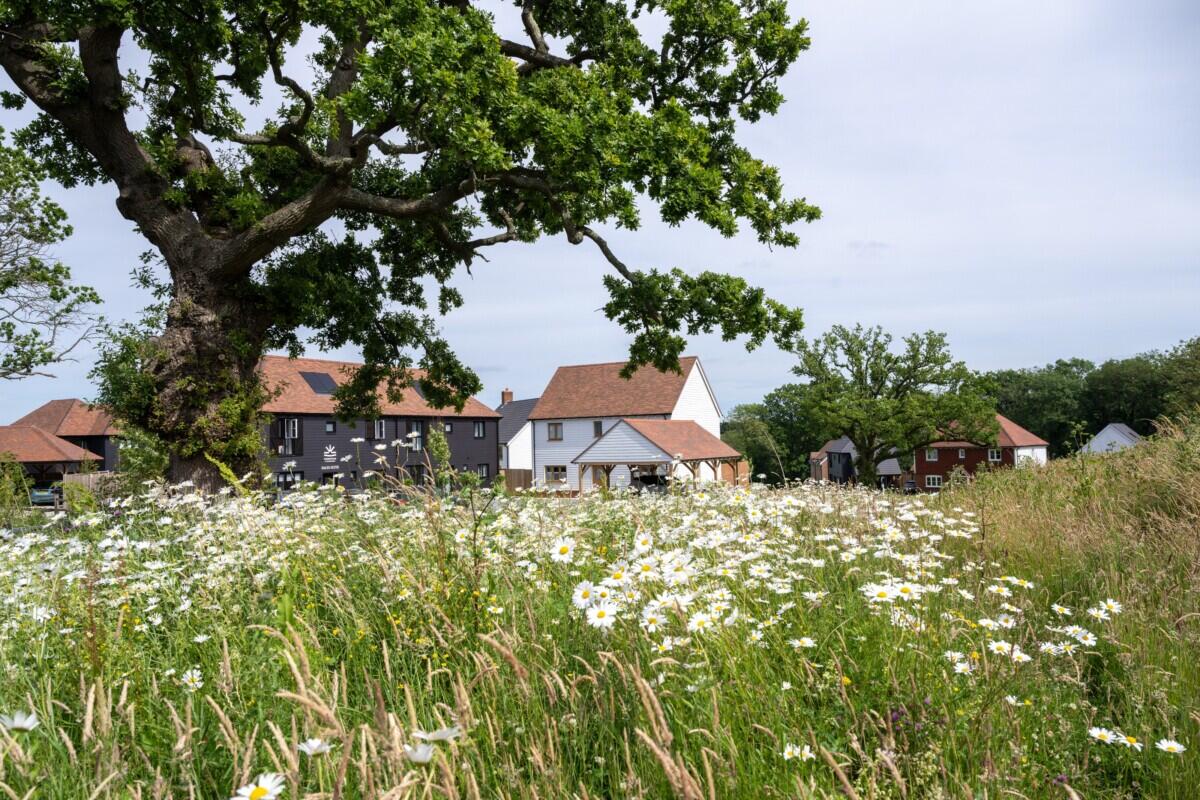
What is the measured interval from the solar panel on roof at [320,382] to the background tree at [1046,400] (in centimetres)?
6614

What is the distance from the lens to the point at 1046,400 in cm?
A: 8819

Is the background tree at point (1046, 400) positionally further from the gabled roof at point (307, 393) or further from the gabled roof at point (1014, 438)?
the gabled roof at point (307, 393)

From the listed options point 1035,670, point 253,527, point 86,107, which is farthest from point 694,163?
point 86,107

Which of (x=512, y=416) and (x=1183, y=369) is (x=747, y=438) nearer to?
(x=512, y=416)

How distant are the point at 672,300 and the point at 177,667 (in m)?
11.5

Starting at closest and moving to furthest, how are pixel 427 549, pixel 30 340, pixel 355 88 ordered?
1. pixel 427 549
2. pixel 355 88
3. pixel 30 340

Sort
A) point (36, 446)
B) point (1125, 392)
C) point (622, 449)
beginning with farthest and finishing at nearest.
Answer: point (1125, 392)
point (36, 446)
point (622, 449)

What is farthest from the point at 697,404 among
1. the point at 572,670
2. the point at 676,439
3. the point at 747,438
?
the point at 572,670

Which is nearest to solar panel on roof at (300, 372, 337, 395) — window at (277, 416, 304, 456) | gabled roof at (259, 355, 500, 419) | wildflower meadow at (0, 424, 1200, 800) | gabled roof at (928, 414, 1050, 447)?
gabled roof at (259, 355, 500, 419)

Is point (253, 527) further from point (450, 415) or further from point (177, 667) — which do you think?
point (450, 415)

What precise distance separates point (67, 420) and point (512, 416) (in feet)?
112

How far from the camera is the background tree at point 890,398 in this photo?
48875 millimetres

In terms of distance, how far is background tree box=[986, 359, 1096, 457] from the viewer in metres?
85.2

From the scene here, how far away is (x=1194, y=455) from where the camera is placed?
9078mm
